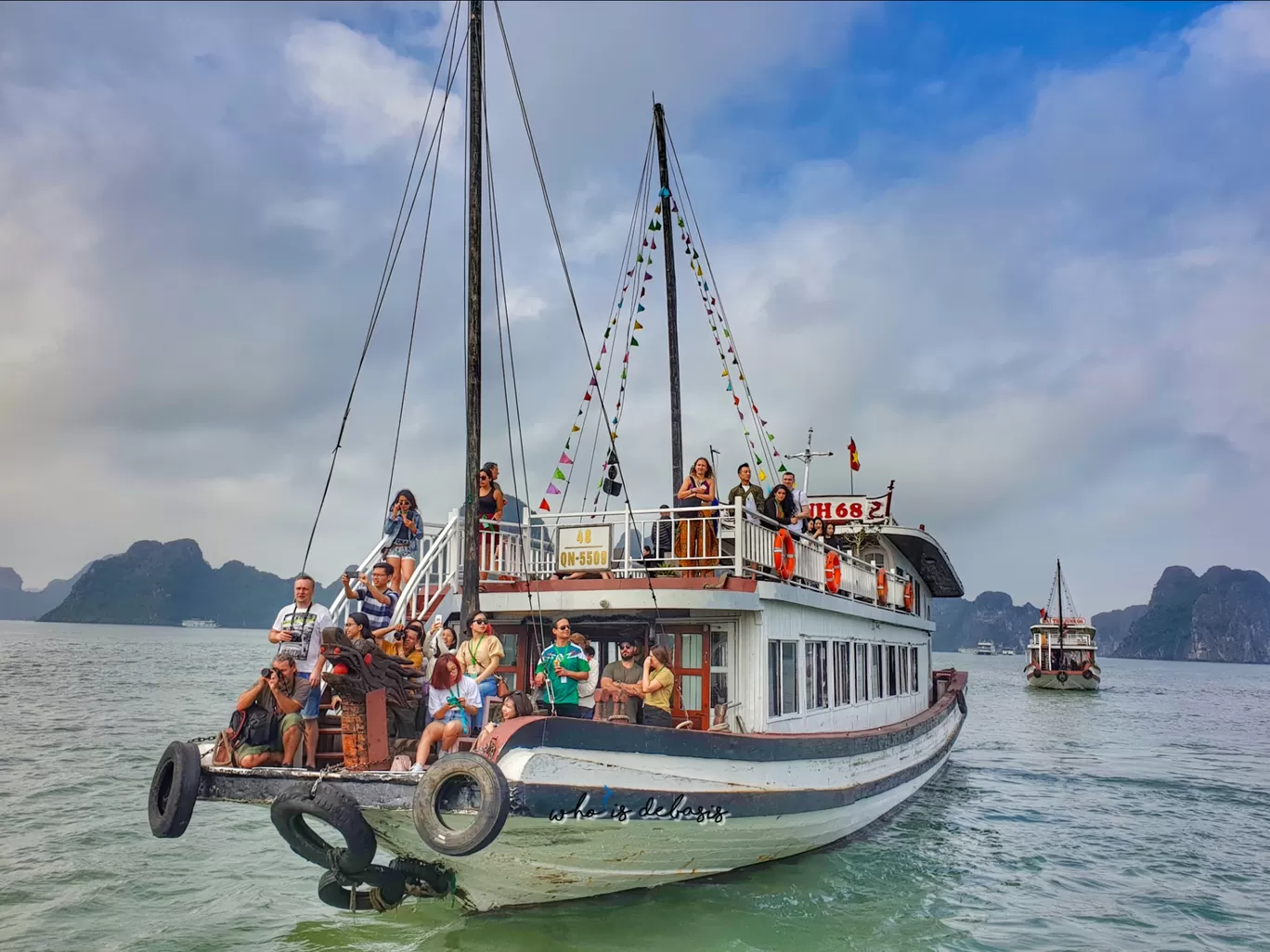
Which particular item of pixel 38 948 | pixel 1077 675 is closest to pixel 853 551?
pixel 38 948

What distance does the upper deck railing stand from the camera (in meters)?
10.5

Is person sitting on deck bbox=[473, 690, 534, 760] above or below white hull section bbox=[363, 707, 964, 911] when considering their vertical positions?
above

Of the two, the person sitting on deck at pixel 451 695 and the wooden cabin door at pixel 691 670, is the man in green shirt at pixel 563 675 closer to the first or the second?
the person sitting on deck at pixel 451 695

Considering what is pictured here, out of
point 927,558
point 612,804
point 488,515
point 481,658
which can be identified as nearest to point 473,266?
point 488,515

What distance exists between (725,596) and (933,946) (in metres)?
4.36

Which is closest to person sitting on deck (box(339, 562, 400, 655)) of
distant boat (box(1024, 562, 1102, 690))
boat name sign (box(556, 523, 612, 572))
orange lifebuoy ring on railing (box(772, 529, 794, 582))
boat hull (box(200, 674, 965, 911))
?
boat name sign (box(556, 523, 612, 572))

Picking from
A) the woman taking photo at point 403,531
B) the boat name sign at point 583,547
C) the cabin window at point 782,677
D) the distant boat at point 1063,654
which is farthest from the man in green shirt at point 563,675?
the distant boat at point 1063,654

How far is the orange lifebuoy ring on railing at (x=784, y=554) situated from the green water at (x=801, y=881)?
3595 millimetres

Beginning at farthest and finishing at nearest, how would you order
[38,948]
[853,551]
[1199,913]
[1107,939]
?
1. [853,551]
2. [1199,913]
3. [1107,939]
4. [38,948]

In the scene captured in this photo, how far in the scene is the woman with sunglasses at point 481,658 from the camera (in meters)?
8.69

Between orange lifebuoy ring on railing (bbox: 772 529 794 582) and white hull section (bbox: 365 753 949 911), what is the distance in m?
2.84

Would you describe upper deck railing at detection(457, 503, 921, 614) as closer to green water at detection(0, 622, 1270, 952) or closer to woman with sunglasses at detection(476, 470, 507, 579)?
woman with sunglasses at detection(476, 470, 507, 579)

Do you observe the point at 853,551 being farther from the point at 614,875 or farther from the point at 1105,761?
the point at 1105,761

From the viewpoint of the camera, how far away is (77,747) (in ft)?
77.6
